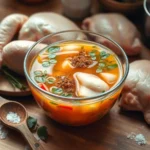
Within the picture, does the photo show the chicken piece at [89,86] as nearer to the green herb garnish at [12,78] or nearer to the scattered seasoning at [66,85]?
the scattered seasoning at [66,85]

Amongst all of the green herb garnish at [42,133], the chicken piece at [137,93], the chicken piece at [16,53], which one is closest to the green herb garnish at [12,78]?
the chicken piece at [16,53]

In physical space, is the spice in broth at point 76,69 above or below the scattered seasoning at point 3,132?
above

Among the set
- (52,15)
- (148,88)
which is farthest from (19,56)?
(148,88)

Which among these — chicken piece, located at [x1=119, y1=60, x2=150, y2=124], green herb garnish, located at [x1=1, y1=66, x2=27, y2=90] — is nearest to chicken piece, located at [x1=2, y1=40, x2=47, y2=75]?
green herb garnish, located at [x1=1, y1=66, x2=27, y2=90]

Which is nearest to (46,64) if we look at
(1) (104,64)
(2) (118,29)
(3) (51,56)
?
(3) (51,56)

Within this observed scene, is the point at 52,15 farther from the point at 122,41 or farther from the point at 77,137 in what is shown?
the point at 77,137

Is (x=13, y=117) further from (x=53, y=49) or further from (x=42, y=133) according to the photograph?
(x=53, y=49)
